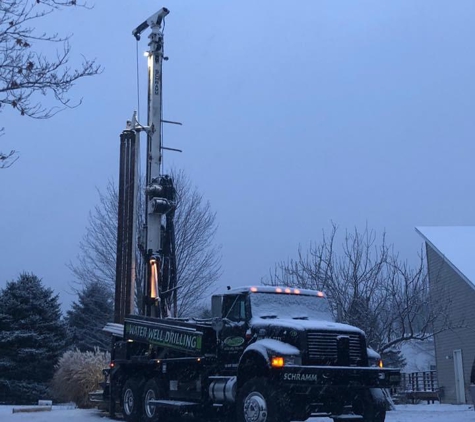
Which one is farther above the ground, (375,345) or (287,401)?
(375,345)

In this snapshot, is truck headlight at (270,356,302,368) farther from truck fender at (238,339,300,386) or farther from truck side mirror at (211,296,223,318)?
truck side mirror at (211,296,223,318)

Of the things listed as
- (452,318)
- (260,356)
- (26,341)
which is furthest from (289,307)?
(26,341)

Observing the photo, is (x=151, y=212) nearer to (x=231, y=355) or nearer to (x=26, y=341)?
(x=231, y=355)

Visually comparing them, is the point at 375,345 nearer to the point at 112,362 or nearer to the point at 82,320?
the point at 112,362

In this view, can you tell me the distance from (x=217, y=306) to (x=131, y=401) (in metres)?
3.17

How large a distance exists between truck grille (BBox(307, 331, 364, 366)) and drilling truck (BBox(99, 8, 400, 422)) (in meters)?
0.02

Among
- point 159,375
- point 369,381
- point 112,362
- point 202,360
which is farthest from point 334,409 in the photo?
point 112,362

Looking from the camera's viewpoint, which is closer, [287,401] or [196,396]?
[287,401]

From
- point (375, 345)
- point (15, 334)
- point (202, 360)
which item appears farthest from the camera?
point (15, 334)

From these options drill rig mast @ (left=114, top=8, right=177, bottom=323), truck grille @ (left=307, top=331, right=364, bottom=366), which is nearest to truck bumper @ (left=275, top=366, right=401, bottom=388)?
truck grille @ (left=307, top=331, right=364, bottom=366)

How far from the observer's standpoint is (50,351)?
31344 millimetres

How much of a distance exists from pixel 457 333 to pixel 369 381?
15971 millimetres

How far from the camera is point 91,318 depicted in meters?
35.7

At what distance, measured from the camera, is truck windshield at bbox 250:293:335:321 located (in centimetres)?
1278
